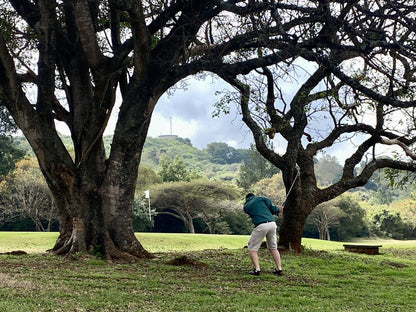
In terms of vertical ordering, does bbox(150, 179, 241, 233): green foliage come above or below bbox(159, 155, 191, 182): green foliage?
below

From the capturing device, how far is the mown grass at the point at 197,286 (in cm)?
605

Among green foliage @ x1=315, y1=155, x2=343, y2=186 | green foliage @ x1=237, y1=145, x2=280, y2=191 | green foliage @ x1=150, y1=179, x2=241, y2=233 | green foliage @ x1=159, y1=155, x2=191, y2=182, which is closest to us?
green foliage @ x1=150, y1=179, x2=241, y2=233

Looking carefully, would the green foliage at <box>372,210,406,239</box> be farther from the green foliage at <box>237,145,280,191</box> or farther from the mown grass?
the mown grass

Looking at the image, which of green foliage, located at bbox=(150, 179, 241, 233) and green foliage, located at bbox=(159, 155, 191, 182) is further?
green foliage, located at bbox=(159, 155, 191, 182)

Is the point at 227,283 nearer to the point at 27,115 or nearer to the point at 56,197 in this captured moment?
the point at 56,197

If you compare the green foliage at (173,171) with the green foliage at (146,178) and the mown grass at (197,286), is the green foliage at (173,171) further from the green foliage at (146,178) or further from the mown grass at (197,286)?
the mown grass at (197,286)

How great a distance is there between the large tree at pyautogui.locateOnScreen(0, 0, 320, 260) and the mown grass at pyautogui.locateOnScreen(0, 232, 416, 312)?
1160mm

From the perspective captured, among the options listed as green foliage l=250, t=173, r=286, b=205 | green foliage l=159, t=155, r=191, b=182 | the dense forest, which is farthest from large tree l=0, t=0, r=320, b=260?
green foliage l=159, t=155, r=191, b=182

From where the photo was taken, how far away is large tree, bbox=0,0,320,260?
10.3m

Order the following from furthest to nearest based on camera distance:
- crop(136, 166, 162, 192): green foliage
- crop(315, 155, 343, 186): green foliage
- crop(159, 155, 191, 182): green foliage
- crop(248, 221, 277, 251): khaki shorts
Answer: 1. crop(315, 155, 343, 186): green foliage
2. crop(159, 155, 191, 182): green foliage
3. crop(136, 166, 162, 192): green foliage
4. crop(248, 221, 277, 251): khaki shorts

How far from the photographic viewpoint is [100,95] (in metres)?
11.2

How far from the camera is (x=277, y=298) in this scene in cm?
669

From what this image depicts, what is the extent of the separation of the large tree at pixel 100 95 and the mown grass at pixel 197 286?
3.81 feet

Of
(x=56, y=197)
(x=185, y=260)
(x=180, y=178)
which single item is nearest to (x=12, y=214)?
(x=180, y=178)
